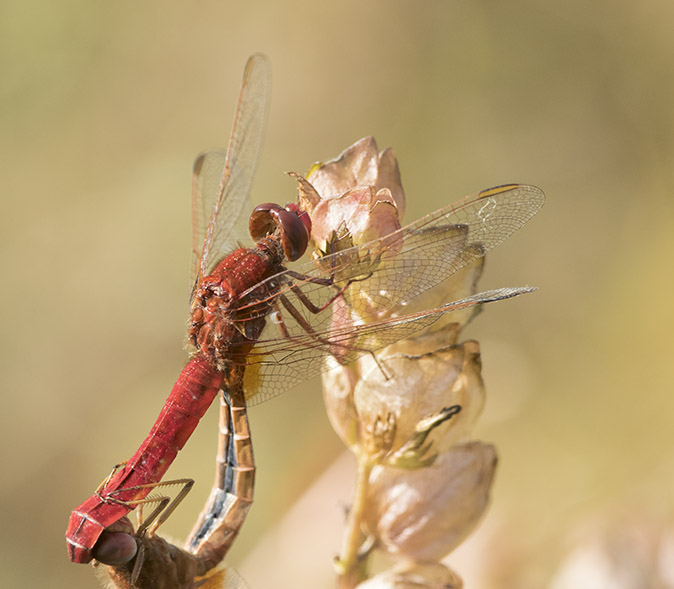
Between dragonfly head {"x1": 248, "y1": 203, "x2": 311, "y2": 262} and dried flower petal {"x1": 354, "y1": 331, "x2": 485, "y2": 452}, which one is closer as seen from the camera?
dried flower petal {"x1": 354, "y1": 331, "x2": 485, "y2": 452}

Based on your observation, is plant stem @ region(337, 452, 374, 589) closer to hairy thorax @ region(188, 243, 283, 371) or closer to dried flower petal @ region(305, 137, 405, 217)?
hairy thorax @ region(188, 243, 283, 371)

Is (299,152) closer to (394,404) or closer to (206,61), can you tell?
(206,61)

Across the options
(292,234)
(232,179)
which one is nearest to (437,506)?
(292,234)

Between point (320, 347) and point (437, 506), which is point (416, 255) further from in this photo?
point (437, 506)

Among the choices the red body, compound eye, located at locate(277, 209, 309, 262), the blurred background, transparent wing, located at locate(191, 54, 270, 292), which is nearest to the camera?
the red body

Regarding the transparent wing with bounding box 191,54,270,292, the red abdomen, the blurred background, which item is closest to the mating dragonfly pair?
the red abdomen

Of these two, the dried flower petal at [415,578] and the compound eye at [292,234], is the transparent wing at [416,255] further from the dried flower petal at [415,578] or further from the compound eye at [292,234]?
the dried flower petal at [415,578]

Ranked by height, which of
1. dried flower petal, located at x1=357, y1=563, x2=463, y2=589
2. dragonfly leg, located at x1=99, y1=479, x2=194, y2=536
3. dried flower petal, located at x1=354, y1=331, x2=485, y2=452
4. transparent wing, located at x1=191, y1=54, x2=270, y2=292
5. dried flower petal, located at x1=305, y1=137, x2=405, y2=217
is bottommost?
dried flower petal, located at x1=357, y1=563, x2=463, y2=589
